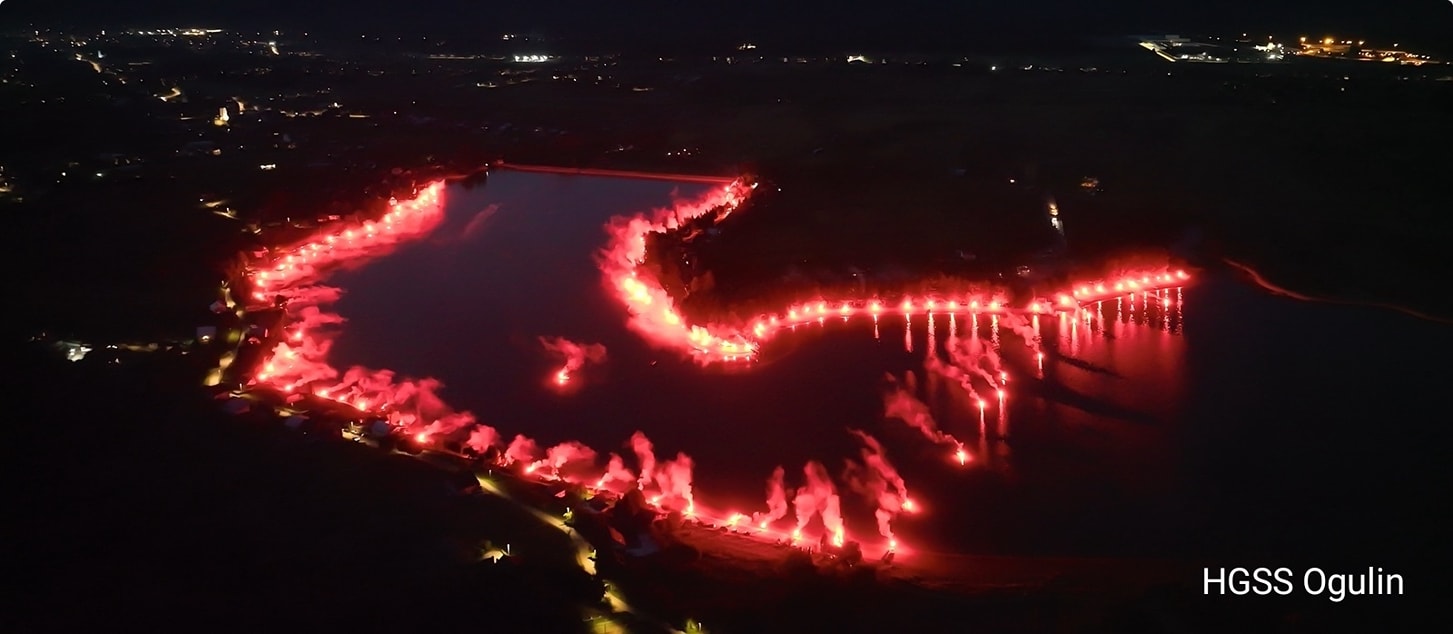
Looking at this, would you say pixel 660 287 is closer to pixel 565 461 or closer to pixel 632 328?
pixel 632 328

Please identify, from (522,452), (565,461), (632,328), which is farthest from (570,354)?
(565,461)

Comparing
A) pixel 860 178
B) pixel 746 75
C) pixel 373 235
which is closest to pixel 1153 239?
pixel 860 178

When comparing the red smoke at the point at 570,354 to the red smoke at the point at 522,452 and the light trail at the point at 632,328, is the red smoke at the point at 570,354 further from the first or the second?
the red smoke at the point at 522,452

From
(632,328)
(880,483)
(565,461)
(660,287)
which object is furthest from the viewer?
(660,287)

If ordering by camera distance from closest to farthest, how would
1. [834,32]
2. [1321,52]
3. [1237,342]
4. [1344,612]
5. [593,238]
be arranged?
[1344,612]
[1237,342]
[593,238]
[1321,52]
[834,32]

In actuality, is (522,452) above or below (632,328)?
below

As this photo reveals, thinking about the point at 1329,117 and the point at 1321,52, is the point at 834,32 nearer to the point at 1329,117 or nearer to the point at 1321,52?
the point at 1321,52

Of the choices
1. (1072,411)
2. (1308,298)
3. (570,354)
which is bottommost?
(1072,411)
